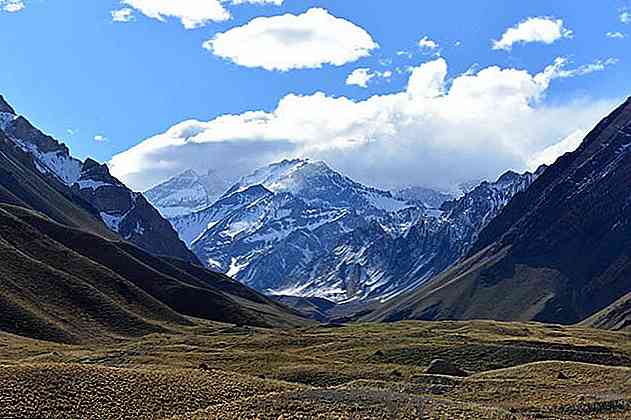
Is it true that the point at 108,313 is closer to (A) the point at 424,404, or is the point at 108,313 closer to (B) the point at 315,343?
(B) the point at 315,343

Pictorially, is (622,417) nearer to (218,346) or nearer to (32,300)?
(218,346)

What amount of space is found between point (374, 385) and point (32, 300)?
108m

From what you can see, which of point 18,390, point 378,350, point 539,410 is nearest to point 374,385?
Result: point 539,410

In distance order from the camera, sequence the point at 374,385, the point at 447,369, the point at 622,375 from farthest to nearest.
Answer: the point at 447,369
the point at 622,375
the point at 374,385

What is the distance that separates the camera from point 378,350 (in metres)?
110

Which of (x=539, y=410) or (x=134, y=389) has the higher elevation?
(x=134, y=389)

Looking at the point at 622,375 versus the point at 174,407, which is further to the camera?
the point at 622,375

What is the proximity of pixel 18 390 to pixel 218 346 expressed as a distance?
69996 millimetres

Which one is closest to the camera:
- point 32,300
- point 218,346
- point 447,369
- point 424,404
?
point 424,404

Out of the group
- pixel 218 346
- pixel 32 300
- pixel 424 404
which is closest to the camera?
pixel 424 404

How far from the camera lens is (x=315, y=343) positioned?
421 feet

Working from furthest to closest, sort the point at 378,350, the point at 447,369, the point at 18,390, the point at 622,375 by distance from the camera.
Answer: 1. the point at 378,350
2. the point at 447,369
3. the point at 622,375
4. the point at 18,390

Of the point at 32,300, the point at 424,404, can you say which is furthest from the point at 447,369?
the point at 32,300

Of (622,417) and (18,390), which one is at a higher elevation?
(18,390)
